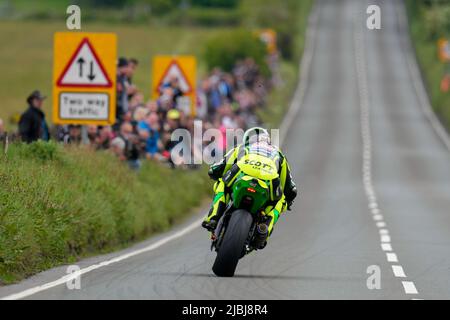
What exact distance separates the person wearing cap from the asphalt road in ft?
8.23

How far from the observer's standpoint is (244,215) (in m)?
15.0

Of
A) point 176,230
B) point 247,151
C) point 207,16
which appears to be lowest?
point 176,230

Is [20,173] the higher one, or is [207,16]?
[207,16]

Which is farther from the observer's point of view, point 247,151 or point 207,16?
point 207,16

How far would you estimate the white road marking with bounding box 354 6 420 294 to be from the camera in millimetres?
18234

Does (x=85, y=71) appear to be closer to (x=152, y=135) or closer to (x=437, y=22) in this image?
(x=152, y=135)

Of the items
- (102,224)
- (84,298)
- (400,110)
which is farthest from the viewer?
(400,110)

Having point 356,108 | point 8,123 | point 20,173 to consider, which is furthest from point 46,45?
point 20,173

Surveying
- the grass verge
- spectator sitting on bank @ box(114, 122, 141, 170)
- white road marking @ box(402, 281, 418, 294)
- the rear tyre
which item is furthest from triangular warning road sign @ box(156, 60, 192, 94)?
white road marking @ box(402, 281, 418, 294)

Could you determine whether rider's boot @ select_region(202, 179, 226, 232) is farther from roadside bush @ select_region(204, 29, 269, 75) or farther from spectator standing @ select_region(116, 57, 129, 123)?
roadside bush @ select_region(204, 29, 269, 75)

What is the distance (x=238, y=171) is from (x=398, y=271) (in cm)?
248

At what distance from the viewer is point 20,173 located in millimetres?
16844
